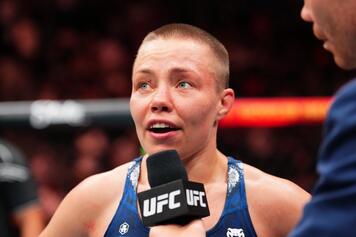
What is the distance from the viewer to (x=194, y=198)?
156 cm

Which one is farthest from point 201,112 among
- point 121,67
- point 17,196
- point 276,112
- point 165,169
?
point 121,67

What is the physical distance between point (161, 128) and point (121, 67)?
367cm

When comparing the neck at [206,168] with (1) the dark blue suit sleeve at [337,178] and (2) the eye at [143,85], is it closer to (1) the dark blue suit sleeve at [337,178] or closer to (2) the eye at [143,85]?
(2) the eye at [143,85]

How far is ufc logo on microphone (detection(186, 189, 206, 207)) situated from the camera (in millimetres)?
1540

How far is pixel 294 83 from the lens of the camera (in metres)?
5.64

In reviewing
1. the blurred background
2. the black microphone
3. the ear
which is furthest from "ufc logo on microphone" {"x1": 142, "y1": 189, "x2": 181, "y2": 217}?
the blurred background

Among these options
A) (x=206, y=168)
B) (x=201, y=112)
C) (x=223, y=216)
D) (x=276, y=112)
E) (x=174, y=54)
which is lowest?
(x=223, y=216)

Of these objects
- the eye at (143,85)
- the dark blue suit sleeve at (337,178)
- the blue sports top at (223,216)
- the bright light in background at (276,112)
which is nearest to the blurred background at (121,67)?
the bright light in background at (276,112)

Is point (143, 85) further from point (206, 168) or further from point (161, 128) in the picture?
point (206, 168)

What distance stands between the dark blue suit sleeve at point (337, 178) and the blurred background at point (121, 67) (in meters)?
3.63

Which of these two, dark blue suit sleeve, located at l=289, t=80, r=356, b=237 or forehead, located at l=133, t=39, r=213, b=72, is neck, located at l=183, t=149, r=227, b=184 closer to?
forehead, located at l=133, t=39, r=213, b=72

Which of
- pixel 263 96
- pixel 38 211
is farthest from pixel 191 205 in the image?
pixel 263 96

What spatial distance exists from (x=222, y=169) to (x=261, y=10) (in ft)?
13.2

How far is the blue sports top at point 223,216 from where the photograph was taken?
6.58ft
